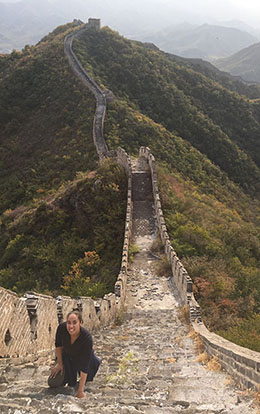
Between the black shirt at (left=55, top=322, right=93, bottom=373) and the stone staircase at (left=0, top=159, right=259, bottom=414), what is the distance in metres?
0.38

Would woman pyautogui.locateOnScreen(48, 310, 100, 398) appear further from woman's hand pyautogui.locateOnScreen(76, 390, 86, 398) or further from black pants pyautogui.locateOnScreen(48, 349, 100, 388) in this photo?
woman's hand pyautogui.locateOnScreen(76, 390, 86, 398)

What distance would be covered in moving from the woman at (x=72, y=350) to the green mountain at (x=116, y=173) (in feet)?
16.8

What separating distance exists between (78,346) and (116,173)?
1806 centimetres

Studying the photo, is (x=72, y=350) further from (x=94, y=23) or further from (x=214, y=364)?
(x=94, y=23)

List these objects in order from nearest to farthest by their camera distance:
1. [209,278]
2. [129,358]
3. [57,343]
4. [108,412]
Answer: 1. [108,412]
2. [57,343]
3. [129,358]
4. [209,278]

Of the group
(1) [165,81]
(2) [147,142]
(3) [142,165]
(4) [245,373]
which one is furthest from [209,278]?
(1) [165,81]

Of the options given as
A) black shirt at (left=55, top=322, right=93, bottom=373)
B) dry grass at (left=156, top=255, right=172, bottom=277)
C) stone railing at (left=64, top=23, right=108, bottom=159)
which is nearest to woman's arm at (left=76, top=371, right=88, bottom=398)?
black shirt at (left=55, top=322, right=93, bottom=373)

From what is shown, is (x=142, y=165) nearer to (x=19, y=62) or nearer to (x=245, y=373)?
(x=245, y=373)

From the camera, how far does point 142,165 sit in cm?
2553

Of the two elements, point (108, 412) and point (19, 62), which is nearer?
point (108, 412)

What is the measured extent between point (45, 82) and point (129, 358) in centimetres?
4871

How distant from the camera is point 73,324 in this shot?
196 inches

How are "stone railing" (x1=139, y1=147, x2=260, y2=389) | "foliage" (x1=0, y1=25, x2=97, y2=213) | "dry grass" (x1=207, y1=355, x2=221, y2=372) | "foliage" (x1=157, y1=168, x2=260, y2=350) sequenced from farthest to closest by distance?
"foliage" (x1=0, y1=25, x2=97, y2=213), "foliage" (x1=157, y1=168, x2=260, y2=350), "dry grass" (x1=207, y1=355, x2=221, y2=372), "stone railing" (x1=139, y1=147, x2=260, y2=389)

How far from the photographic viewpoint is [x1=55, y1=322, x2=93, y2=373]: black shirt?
16.8 ft
